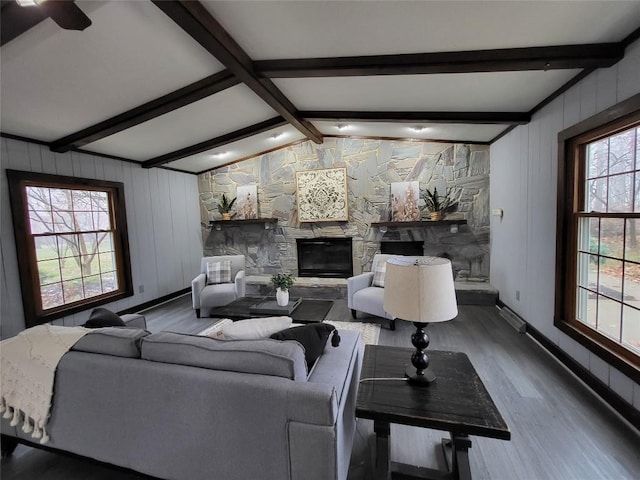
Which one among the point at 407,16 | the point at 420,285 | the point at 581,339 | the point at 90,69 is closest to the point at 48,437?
the point at 420,285

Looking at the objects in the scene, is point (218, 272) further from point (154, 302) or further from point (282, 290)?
point (282, 290)

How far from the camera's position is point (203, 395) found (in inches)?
50.9

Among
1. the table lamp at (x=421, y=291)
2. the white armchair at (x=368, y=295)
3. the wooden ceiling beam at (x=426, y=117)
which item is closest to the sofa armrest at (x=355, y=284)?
the white armchair at (x=368, y=295)

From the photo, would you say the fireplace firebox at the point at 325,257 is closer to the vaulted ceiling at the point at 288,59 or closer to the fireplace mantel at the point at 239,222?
the fireplace mantel at the point at 239,222

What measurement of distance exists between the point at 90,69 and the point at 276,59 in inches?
59.8

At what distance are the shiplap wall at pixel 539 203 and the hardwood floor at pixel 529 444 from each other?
10.1 inches

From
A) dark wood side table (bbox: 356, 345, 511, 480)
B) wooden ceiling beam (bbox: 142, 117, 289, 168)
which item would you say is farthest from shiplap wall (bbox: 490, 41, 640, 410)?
wooden ceiling beam (bbox: 142, 117, 289, 168)

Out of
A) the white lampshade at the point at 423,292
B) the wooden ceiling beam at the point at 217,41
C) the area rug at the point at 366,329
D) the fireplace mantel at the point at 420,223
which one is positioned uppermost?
the wooden ceiling beam at the point at 217,41

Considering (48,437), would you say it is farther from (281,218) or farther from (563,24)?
(281,218)

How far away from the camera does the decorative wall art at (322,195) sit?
5281mm

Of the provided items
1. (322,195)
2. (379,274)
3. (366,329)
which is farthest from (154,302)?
(379,274)

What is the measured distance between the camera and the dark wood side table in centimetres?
121

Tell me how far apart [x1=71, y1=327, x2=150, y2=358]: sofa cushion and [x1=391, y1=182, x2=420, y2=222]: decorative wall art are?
14.0 feet

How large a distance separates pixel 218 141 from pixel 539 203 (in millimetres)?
4350
